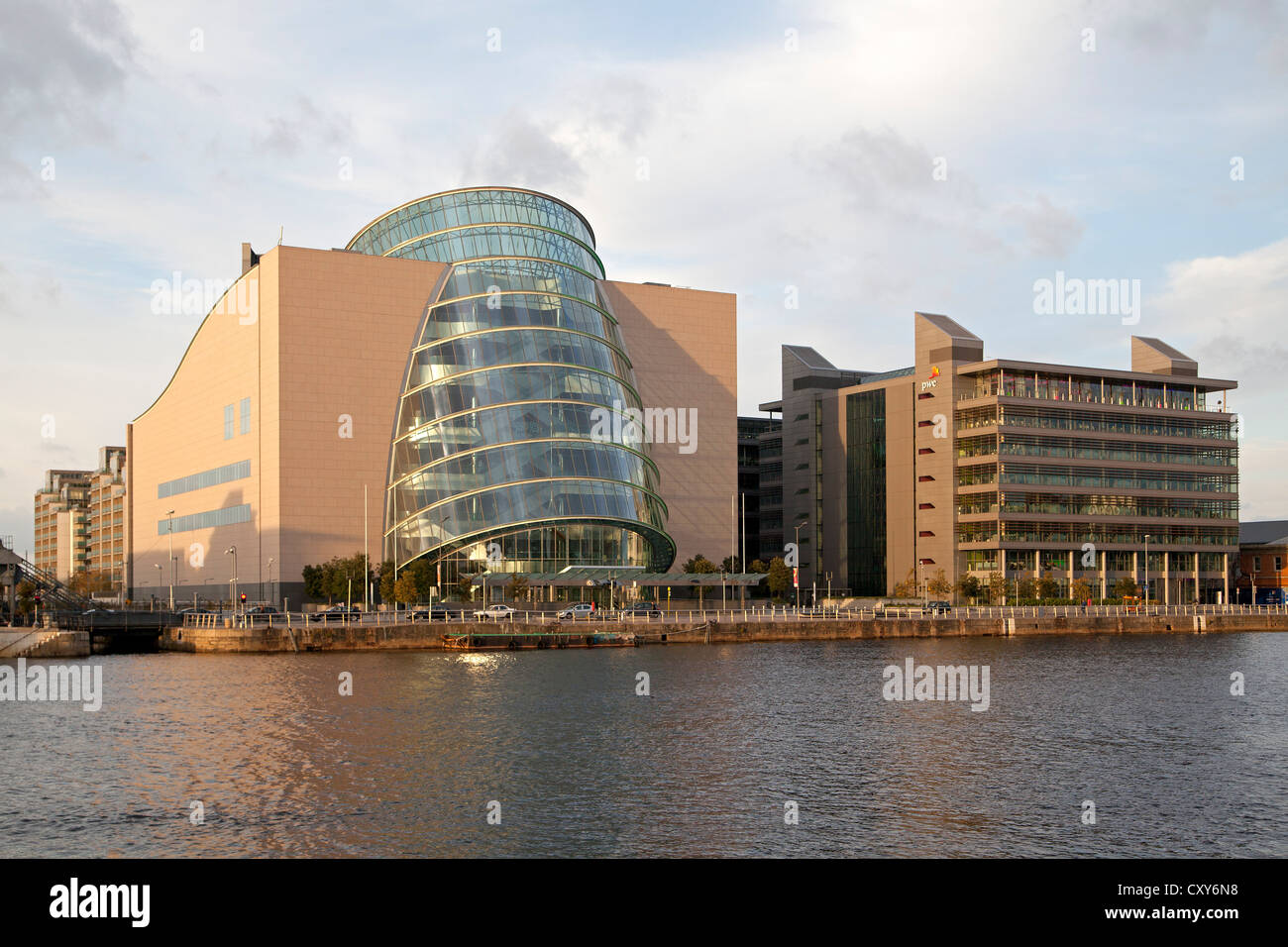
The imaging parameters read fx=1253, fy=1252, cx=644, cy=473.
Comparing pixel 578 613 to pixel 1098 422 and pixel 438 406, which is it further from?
pixel 1098 422

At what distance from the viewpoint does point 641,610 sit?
90375mm

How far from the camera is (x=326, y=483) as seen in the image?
331 feet

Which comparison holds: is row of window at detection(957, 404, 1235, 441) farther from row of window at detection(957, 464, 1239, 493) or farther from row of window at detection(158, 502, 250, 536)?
row of window at detection(158, 502, 250, 536)

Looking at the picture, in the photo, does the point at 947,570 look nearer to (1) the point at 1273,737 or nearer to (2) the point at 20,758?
(1) the point at 1273,737

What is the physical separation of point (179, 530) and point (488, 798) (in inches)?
4037

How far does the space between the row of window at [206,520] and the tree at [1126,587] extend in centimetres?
7923

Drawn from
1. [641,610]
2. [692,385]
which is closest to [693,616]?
[641,610]

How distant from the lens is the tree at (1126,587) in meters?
117

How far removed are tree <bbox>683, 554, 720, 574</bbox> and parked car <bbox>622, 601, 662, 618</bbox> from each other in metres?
11.2

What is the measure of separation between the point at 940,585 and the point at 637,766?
8311 cm

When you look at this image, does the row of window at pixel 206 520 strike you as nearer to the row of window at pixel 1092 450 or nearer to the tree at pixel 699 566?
the tree at pixel 699 566

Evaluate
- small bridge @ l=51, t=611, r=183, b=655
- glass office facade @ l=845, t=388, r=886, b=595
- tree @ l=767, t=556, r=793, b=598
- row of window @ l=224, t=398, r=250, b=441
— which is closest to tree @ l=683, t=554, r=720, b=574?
tree @ l=767, t=556, r=793, b=598

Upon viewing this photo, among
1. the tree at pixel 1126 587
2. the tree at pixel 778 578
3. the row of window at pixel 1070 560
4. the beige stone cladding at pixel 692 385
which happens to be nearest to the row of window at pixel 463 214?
the beige stone cladding at pixel 692 385
